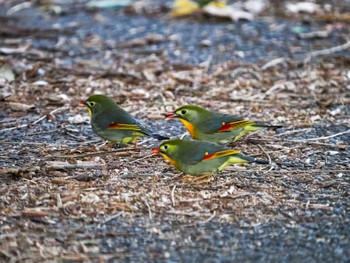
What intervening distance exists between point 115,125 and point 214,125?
2.81 feet

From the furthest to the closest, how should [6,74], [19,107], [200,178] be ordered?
[6,74]
[19,107]
[200,178]

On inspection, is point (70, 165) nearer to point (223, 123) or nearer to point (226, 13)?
point (223, 123)

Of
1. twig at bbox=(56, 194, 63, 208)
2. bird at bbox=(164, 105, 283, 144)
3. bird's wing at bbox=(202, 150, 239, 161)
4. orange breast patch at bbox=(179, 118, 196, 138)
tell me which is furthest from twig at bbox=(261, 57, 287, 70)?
twig at bbox=(56, 194, 63, 208)

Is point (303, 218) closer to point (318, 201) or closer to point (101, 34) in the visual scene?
point (318, 201)

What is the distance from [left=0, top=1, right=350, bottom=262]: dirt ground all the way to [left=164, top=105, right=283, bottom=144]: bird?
21cm

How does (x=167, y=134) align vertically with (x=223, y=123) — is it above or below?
below

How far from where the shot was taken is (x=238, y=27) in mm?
10516

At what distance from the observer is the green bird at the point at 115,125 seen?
6.24 metres

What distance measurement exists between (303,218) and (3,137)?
2956mm

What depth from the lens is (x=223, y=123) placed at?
6320 mm

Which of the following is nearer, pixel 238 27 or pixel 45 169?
pixel 45 169

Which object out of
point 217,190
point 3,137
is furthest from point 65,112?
point 217,190

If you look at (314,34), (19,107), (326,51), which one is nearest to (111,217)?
(19,107)

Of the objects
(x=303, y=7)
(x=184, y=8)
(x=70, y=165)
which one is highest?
(x=70, y=165)
